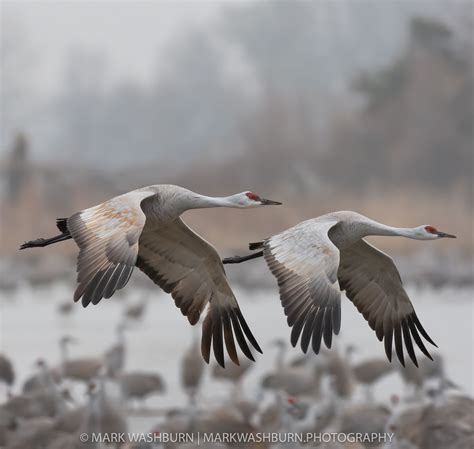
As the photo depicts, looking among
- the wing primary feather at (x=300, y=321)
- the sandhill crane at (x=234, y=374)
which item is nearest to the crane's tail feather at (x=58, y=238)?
the wing primary feather at (x=300, y=321)

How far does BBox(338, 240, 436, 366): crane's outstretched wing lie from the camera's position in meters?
5.85

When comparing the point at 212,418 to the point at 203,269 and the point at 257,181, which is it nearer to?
the point at 203,269

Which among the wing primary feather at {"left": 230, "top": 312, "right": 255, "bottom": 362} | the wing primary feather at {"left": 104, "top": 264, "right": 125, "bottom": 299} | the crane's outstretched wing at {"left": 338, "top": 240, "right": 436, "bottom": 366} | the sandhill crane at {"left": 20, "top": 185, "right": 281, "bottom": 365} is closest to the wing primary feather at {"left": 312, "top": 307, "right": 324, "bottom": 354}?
the sandhill crane at {"left": 20, "top": 185, "right": 281, "bottom": 365}

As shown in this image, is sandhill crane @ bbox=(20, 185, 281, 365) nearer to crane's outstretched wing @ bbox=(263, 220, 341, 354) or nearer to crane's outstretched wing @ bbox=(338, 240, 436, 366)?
crane's outstretched wing @ bbox=(263, 220, 341, 354)

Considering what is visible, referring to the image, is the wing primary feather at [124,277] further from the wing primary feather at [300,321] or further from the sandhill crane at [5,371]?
the sandhill crane at [5,371]

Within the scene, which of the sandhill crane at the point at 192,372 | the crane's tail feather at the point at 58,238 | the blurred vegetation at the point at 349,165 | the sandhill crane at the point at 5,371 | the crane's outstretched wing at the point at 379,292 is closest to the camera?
the crane's tail feather at the point at 58,238

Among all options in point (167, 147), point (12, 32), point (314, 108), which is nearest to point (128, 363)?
point (314, 108)

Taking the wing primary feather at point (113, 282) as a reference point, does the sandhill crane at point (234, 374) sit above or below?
below

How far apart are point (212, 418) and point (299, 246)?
5.92 ft

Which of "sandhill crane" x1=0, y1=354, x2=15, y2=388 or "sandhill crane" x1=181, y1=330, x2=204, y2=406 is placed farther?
"sandhill crane" x1=181, y1=330, x2=204, y2=406

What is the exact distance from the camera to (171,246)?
18.5 feet

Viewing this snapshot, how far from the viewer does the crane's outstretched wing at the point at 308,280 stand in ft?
15.1

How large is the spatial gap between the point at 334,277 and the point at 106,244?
1.11 m

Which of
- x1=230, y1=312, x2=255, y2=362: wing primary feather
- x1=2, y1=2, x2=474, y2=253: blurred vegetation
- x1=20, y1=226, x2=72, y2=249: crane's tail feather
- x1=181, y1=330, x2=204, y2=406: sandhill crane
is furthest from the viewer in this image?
x1=2, y1=2, x2=474, y2=253: blurred vegetation
